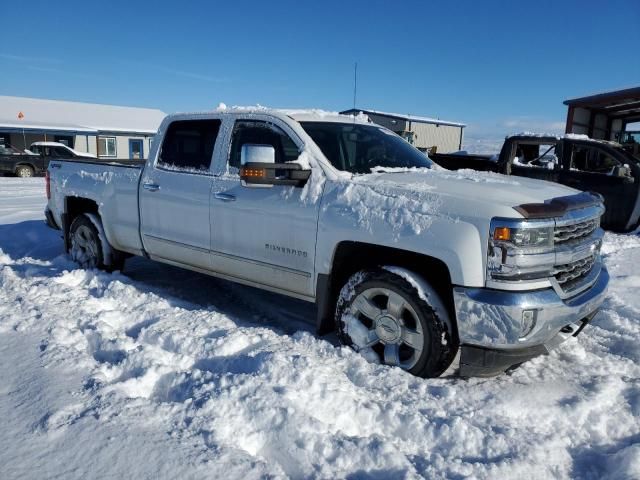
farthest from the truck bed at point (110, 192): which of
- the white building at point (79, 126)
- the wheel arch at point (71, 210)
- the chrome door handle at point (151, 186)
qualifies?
the white building at point (79, 126)

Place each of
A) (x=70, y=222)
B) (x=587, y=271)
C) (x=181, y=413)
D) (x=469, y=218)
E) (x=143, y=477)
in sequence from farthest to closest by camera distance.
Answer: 1. (x=70, y=222)
2. (x=587, y=271)
3. (x=469, y=218)
4. (x=181, y=413)
5. (x=143, y=477)

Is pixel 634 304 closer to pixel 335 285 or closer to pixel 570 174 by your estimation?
pixel 335 285

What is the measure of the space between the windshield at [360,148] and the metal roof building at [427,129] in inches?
1252

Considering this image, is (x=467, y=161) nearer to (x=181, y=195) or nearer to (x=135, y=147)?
(x=181, y=195)

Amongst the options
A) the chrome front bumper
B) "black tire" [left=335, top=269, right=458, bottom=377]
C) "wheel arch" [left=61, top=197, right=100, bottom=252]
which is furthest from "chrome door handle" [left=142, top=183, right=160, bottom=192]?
the chrome front bumper

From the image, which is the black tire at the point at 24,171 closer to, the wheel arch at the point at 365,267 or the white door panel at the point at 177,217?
the white door panel at the point at 177,217

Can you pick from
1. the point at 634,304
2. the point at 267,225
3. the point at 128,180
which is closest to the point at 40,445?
the point at 267,225

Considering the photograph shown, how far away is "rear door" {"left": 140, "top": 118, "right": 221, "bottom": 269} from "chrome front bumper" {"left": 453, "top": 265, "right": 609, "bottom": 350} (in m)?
2.31

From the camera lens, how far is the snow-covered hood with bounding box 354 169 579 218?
3.03 m

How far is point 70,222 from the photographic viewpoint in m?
6.00

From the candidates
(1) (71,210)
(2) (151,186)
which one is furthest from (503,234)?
(1) (71,210)

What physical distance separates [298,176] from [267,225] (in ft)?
1.65

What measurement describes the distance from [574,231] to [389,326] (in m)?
1.32

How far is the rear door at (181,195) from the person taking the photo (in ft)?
14.6
